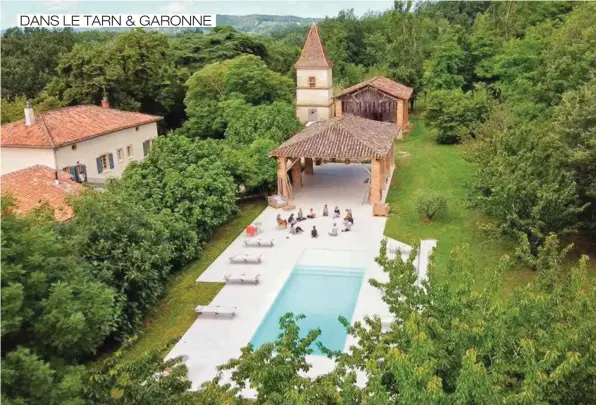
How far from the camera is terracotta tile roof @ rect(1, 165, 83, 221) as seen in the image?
23359 mm

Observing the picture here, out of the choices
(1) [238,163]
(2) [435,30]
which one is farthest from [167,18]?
(2) [435,30]

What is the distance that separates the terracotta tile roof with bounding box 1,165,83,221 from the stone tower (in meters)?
23.9

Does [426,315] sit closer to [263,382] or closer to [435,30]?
[263,382]

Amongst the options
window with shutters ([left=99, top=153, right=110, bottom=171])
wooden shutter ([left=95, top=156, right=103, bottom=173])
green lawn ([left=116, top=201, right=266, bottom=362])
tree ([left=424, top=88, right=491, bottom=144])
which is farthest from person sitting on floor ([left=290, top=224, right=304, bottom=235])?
tree ([left=424, top=88, right=491, bottom=144])

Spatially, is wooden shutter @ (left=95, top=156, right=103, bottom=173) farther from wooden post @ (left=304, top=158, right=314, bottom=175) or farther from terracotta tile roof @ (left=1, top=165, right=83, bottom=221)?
wooden post @ (left=304, top=158, right=314, bottom=175)

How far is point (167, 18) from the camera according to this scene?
16.1 meters

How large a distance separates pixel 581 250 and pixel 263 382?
57.4 feet

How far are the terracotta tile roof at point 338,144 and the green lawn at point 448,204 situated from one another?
309 centimetres

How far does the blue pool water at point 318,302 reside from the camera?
1808 centimetres

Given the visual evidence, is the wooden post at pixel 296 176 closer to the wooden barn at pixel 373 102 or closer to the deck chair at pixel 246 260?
the deck chair at pixel 246 260

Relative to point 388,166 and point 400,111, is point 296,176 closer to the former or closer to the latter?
point 388,166

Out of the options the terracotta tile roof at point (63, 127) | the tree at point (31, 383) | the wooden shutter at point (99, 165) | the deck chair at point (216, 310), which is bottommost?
the deck chair at point (216, 310)

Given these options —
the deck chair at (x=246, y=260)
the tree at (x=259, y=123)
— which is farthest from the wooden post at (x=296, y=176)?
the deck chair at (x=246, y=260)

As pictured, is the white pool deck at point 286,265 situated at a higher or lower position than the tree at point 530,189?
lower
